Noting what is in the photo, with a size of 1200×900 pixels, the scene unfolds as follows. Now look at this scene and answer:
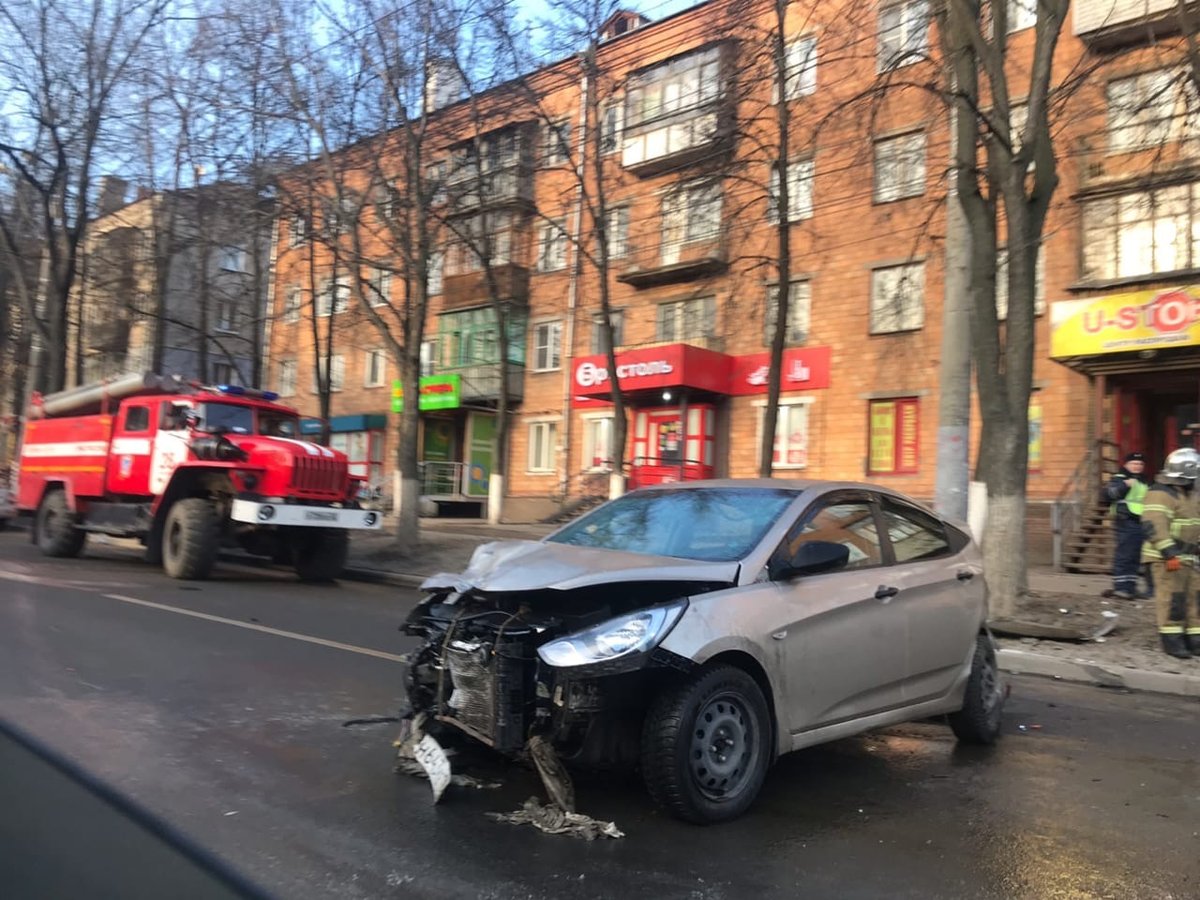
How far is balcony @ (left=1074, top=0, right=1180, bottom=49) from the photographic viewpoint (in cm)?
1661

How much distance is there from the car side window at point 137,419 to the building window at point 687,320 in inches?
544

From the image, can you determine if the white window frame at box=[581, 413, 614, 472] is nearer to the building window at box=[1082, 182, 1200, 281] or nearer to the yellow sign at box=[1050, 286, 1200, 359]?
the yellow sign at box=[1050, 286, 1200, 359]

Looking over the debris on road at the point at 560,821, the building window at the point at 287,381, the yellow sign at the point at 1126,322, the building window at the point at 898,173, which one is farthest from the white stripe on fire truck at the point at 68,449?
the building window at the point at 287,381

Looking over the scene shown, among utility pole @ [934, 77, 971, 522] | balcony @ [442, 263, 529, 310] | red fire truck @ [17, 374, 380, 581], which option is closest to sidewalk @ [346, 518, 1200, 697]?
utility pole @ [934, 77, 971, 522]

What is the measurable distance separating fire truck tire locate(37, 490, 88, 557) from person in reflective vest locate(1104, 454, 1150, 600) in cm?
1580

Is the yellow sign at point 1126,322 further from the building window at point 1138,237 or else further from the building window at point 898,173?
the building window at point 898,173

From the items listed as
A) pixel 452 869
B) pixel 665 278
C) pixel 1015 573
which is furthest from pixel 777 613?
pixel 665 278

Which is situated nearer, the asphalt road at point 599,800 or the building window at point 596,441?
the asphalt road at point 599,800

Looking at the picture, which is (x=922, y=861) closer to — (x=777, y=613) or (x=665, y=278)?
(x=777, y=613)

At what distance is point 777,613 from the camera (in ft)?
14.2

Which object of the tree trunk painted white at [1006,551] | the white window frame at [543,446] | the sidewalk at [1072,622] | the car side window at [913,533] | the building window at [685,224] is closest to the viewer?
the car side window at [913,533]

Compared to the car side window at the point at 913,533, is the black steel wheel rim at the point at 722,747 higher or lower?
lower

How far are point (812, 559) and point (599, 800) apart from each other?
1.48 meters

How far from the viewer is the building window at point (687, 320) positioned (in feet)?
80.4
